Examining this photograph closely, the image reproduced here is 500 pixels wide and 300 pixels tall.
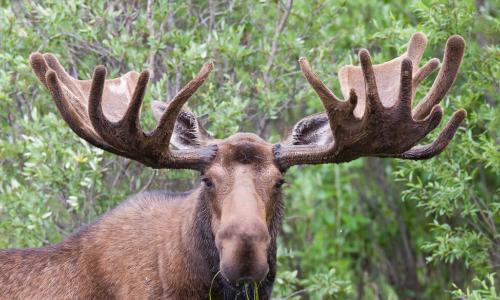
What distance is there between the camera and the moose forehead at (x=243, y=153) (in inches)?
220

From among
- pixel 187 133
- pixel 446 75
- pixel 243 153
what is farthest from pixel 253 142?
pixel 446 75

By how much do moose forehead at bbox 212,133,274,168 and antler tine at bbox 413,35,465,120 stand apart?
0.87m

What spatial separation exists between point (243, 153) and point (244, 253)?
2.16 ft

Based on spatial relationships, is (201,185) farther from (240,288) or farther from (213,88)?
(213,88)

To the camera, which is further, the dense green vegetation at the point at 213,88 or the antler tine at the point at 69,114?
the dense green vegetation at the point at 213,88

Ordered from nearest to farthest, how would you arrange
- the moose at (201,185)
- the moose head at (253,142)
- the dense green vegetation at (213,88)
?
the moose head at (253,142)
the moose at (201,185)
the dense green vegetation at (213,88)

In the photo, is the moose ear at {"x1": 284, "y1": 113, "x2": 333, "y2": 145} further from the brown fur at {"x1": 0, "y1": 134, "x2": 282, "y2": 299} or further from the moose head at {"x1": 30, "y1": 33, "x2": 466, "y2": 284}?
the brown fur at {"x1": 0, "y1": 134, "x2": 282, "y2": 299}

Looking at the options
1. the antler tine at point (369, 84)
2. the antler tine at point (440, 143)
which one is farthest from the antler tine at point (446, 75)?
the antler tine at point (369, 84)

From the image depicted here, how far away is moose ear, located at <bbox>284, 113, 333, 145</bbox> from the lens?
602 cm

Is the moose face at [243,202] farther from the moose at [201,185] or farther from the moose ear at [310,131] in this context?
the moose ear at [310,131]

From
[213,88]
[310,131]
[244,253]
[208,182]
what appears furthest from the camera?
[213,88]

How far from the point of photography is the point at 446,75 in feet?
18.9

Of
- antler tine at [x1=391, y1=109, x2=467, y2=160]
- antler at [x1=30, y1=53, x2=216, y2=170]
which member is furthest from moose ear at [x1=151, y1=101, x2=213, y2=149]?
antler tine at [x1=391, y1=109, x2=467, y2=160]

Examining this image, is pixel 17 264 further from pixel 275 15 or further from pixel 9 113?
pixel 275 15
